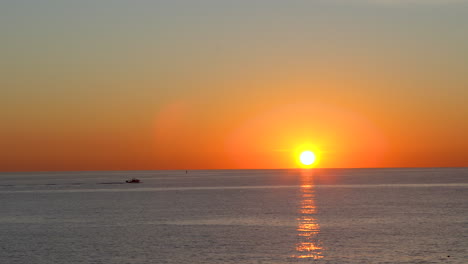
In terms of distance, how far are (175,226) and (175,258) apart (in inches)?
1097

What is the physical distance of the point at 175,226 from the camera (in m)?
80.8

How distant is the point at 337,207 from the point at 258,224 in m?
36.2

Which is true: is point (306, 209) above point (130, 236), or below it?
above

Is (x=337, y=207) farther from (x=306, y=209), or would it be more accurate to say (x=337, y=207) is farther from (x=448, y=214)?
(x=448, y=214)

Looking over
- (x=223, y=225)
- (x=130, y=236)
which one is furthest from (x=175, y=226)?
(x=130, y=236)

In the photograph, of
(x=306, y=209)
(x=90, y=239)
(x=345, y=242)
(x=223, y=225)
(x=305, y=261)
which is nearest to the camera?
(x=305, y=261)

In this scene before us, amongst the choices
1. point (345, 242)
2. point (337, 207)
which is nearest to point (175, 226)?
point (345, 242)

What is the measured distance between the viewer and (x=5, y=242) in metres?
65.2

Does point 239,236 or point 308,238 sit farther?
point 239,236

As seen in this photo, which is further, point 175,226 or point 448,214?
point 448,214

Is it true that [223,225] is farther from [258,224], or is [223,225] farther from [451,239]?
[451,239]

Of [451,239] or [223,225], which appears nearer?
[451,239]

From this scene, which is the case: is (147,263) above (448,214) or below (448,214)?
below

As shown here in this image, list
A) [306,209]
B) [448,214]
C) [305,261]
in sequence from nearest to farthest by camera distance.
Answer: [305,261] → [448,214] → [306,209]
